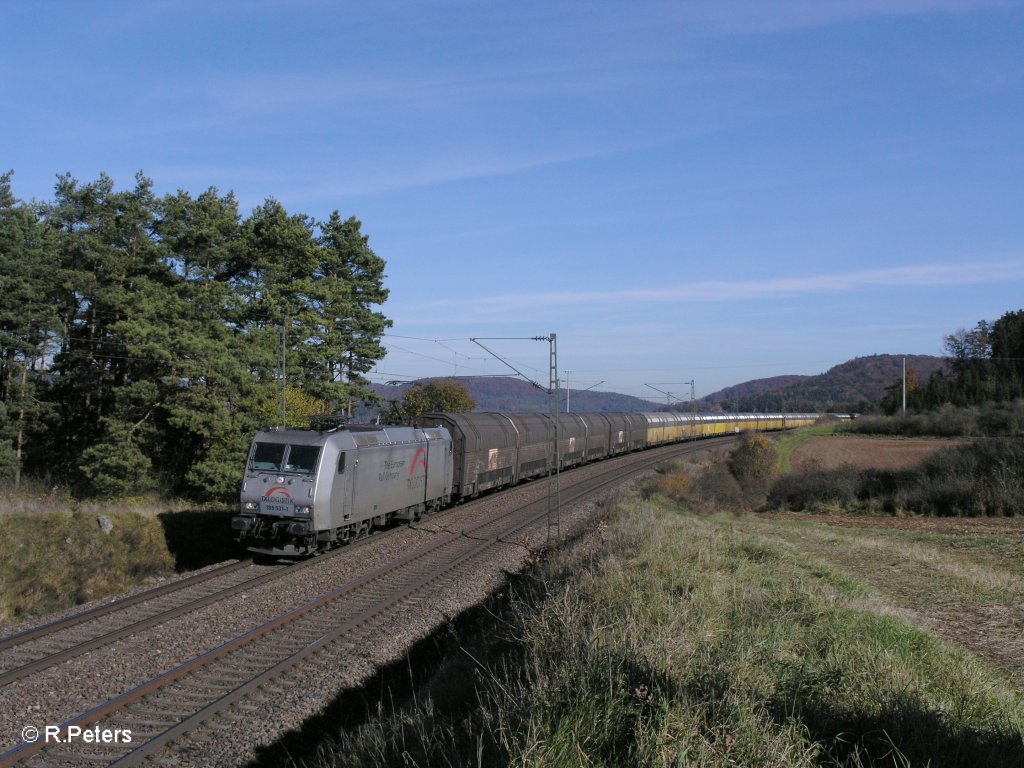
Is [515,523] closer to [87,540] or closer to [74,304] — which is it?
[87,540]

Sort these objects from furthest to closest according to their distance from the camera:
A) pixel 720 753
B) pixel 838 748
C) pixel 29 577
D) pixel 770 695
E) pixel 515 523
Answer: pixel 515 523, pixel 29 577, pixel 770 695, pixel 838 748, pixel 720 753

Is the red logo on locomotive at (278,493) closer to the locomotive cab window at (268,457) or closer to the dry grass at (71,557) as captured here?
the locomotive cab window at (268,457)

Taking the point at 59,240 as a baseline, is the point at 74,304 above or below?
below

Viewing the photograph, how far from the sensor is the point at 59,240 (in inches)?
1548

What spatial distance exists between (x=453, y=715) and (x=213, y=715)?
326cm

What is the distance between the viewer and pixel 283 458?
17.8 m

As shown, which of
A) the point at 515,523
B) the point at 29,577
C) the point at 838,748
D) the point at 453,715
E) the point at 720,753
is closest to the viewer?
the point at 720,753

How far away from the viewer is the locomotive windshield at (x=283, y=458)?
17516 mm

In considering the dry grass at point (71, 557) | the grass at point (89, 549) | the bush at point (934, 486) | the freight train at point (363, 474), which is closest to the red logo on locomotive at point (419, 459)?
the freight train at point (363, 474)

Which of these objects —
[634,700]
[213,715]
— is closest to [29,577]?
[213,715]

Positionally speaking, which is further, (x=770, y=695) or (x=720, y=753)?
(x=770, y=695)

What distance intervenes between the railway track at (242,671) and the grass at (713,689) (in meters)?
1.64

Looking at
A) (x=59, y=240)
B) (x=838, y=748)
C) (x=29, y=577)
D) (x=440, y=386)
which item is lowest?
(x=29, y=577)

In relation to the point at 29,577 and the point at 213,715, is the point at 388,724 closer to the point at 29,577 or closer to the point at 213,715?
the point at 213,715
